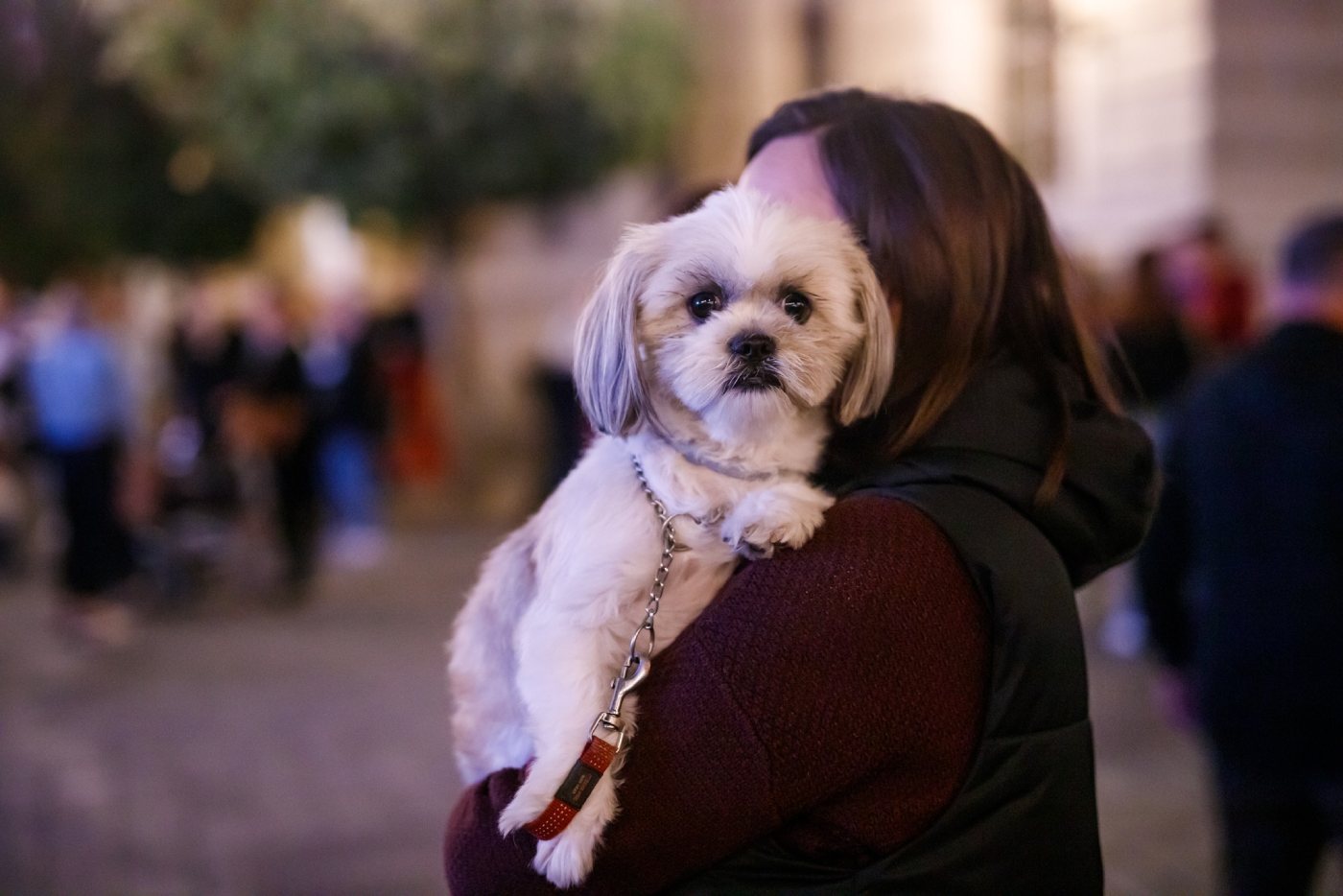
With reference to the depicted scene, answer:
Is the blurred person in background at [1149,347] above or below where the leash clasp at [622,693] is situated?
below

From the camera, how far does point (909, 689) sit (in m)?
1.53

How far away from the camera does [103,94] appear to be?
71.2 ft

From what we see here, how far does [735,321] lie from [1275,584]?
1.98 meters

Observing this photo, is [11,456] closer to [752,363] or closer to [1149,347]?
[1149,347]

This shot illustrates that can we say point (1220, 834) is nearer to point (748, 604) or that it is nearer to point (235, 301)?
point (748, 604)

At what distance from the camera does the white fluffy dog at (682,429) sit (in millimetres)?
1721

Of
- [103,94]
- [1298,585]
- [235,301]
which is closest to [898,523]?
[1298,585]

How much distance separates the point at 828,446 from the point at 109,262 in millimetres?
23066

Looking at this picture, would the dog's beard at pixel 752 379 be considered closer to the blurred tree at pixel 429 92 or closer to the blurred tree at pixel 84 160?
the blurred tree at pixel 429 92

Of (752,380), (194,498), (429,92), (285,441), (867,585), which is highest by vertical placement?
(752,380)

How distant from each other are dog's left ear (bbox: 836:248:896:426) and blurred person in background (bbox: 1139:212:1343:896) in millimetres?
1789

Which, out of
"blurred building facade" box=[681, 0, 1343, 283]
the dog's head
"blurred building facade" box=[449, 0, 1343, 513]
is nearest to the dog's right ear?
the dog's head

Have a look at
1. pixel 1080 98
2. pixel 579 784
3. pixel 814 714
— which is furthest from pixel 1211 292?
pixel 579 784

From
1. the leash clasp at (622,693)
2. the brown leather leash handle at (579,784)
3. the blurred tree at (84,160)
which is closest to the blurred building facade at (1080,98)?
the leash clasp at (622,693)
